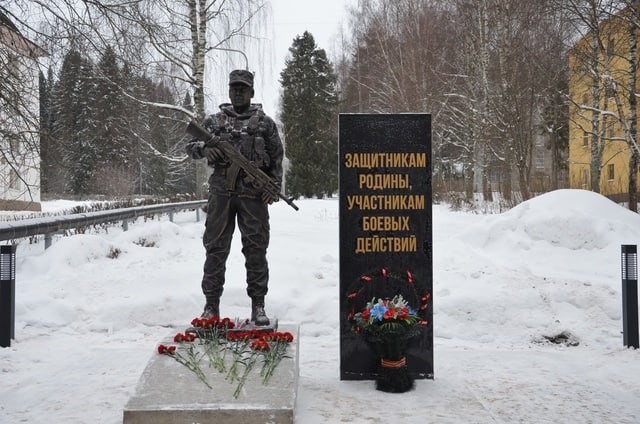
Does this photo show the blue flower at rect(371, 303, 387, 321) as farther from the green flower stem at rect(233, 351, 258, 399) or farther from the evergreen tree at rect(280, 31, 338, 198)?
the evergreen tree at rect(280, 31, 338, 198)

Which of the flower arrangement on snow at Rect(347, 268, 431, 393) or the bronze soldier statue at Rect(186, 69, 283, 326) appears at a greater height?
the bronze soldier statue at Rect(186, 69, 283, 326)

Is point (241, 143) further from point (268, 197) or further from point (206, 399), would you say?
point (206, 399)

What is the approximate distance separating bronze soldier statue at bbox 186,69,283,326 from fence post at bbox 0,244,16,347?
2.30 meters

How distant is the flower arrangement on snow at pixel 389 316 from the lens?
14.7ft

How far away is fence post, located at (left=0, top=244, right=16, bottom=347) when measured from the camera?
5625 millimetres

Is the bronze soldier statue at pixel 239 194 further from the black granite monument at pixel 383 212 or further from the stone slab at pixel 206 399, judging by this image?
the stone slab at pixel 206 399

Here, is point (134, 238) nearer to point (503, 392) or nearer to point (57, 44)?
point (57, 44)

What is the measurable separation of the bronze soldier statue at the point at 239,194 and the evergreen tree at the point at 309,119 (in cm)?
3210

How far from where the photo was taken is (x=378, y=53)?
91.1 ft

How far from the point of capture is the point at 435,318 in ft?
22.3

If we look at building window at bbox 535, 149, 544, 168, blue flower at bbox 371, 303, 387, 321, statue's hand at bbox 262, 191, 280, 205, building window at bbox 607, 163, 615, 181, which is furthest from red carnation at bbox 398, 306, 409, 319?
building window at bbox 535, 149, 544, 168

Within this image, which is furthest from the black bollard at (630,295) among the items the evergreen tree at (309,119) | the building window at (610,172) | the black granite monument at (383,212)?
the evergreen tree at (309,119)

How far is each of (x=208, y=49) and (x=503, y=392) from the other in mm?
12971

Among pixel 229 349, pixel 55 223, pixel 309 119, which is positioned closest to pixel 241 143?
pixel 229 349
